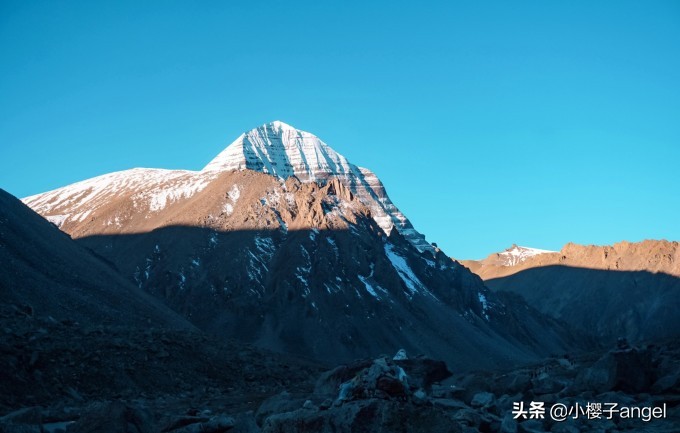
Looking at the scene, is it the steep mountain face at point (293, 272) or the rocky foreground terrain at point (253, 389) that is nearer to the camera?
the rocky foreground terrain at point (253, 389)

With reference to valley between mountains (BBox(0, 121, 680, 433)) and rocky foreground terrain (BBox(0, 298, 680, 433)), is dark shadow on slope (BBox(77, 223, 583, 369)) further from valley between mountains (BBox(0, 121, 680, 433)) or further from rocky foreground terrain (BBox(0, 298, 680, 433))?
rocky foreground terrain (BBox(0, 298, 680, 433))

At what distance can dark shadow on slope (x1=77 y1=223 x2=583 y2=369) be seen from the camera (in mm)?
125375

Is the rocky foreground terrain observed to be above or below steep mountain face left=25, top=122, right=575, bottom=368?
below

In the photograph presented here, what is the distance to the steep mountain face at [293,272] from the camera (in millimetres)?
127812

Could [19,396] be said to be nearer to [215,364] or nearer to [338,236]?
[215,364]

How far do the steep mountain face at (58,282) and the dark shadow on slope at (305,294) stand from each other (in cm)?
4042

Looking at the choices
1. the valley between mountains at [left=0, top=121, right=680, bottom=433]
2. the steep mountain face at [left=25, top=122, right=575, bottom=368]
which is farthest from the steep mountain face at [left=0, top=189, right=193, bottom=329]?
the steep mountain face at [left=25, top=122, right=575, bottom=368]

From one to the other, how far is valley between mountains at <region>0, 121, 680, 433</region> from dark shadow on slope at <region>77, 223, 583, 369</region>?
402 mm

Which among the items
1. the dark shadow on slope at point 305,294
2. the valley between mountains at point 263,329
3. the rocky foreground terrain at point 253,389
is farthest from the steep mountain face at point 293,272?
the rocky foreground terrain at point 253,389

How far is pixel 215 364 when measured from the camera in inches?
2192

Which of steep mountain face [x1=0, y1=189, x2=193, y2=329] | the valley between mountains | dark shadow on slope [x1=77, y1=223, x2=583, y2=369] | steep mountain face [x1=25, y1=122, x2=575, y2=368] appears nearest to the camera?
the valley between mountains

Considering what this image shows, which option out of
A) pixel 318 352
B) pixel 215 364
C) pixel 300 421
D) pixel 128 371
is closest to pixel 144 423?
pixel 300 421

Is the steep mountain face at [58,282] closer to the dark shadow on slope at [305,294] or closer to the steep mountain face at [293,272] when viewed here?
the dark shadow on slope at [305,294]

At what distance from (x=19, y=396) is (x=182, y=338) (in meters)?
21.1
